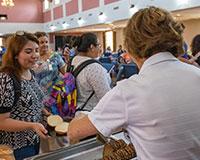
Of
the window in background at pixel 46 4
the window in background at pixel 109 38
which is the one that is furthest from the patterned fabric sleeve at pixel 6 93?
the window in background at pixel 46 4

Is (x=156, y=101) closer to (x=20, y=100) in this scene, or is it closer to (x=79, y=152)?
(x=79, y=152)

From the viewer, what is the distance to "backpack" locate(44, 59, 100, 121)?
2.25 m

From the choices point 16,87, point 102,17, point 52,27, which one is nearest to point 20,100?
point 16,87

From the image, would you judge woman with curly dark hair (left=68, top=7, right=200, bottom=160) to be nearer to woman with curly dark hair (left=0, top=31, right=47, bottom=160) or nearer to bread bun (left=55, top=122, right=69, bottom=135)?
bread bun (left=55, top=122, right=69, bottom=135)

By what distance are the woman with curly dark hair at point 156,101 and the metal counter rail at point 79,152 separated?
566mm

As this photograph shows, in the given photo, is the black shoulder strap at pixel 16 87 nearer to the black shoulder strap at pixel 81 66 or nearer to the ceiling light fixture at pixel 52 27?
the black shoulder strap at pixel 81 66

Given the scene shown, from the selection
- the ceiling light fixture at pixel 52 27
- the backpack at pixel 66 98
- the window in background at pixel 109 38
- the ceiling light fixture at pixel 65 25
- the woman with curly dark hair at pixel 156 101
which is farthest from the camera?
the window in background at pixel 109 38

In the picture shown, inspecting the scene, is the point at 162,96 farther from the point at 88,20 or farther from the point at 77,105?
the point at 88,20

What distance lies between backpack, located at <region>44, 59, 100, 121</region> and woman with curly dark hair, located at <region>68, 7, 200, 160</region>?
1230 mm

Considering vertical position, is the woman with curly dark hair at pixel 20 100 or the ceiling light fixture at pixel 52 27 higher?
the ceiling light fixture at pixel 52 27

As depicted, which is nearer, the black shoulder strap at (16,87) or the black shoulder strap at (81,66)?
the black shoulder strap at (16,87)

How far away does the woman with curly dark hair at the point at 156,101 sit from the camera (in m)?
0.93

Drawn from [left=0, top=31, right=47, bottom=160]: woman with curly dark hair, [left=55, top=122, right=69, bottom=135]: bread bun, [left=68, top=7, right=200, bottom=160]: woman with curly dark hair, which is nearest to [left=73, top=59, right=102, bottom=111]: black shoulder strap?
[left=0, top=31, right=47, bottom=160]: woman with curly dark hair

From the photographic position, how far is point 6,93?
1.63 meters
